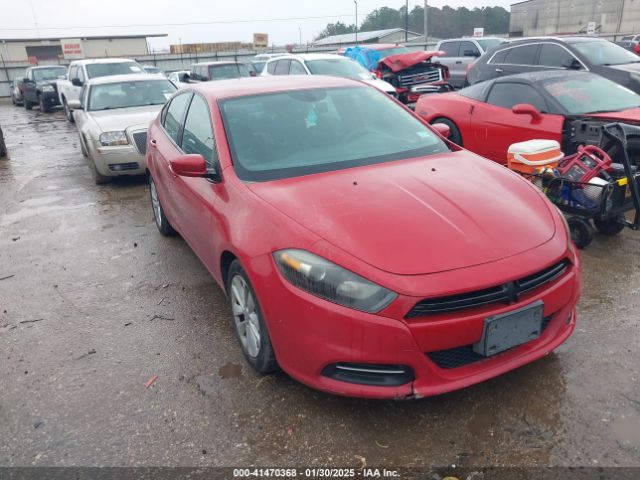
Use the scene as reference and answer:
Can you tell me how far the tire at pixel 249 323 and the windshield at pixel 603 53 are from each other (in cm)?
865

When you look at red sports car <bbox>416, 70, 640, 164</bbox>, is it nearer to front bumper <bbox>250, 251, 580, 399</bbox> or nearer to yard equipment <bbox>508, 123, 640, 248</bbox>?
yard equipment <bbox>508, 123, 640, 248</bbox>

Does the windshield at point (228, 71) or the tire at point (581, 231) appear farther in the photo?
the windshield at point (228, 71)

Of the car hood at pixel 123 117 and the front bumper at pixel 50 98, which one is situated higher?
the car hood at pixel 123 117

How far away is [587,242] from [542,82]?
2565mm

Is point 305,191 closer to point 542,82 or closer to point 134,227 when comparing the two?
point 134,227

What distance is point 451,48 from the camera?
1666cm

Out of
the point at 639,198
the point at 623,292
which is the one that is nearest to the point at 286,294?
the point at 623,292

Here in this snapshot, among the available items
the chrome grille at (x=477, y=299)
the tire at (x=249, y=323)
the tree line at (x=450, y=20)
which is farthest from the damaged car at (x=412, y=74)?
the tree line at (x=450, y=20)

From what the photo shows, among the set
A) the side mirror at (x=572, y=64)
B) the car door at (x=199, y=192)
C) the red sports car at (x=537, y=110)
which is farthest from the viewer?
the side mirror at (x=572, y=64)

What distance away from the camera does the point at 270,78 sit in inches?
160

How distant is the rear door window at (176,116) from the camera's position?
13.6ft

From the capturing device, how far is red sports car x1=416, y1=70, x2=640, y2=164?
554 cm

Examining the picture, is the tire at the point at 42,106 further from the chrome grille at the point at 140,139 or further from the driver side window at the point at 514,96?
the driver side window at the point at 514,96

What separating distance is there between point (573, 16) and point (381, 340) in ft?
192
